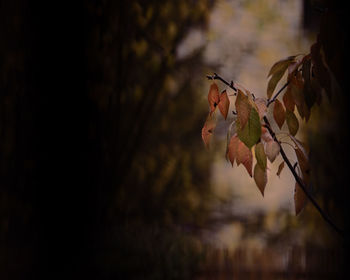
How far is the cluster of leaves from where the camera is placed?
1.70ft

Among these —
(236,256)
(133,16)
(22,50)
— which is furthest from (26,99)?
(236,256)

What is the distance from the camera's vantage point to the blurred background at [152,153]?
165cm

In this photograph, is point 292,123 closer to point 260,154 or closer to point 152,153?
point 260,154

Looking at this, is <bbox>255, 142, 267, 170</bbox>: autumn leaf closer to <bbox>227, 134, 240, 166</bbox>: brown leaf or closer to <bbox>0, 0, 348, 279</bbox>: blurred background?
<bbox>227, 134, 240, 166</bbox>: brown leaf

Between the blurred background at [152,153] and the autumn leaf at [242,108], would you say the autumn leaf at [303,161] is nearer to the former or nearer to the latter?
the autumn leaf at [242,108]

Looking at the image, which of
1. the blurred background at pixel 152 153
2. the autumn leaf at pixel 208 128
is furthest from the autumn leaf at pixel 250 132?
the blurred background at pixel 152 153

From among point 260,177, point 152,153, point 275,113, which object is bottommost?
point 260,177

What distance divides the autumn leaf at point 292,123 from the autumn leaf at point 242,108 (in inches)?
4.5

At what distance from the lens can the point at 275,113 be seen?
0.64 m

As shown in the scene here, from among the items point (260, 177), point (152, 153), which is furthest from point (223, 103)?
point (152, 153)

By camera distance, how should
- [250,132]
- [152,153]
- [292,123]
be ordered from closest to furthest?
[250,132] → [292,123] → [152,153]

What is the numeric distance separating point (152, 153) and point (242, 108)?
1.42m

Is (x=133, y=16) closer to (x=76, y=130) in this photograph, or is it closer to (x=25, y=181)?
(x=76, y=130)

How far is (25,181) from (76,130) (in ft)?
1.14
